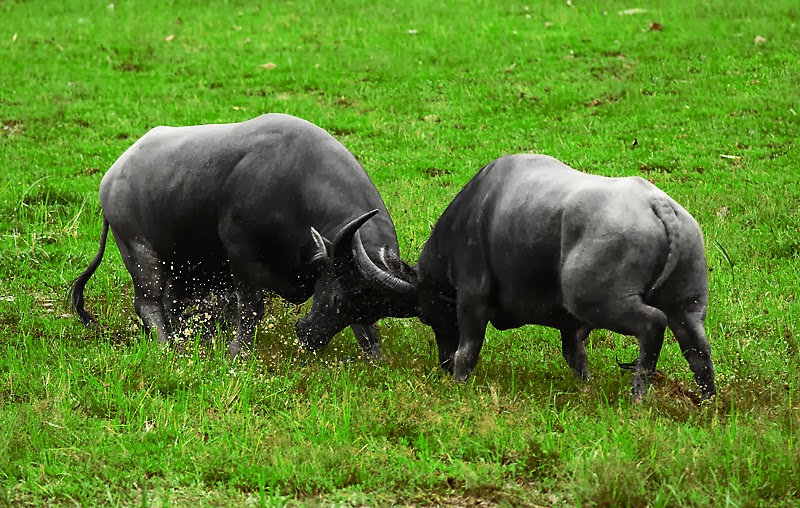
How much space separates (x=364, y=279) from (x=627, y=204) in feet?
6.28

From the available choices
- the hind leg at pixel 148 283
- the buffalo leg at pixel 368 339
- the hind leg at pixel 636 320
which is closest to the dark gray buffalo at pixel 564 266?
the hind leg at pixel 636 320

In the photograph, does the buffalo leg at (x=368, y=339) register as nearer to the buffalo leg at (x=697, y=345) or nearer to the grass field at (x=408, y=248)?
the grass field at (x=408, y=248)

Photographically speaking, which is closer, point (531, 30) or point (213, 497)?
point (213, 497)

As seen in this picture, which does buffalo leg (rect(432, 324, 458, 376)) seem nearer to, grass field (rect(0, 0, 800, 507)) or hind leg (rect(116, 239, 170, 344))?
grass field (rect(0, 0, 800, 507))

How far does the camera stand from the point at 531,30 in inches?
682

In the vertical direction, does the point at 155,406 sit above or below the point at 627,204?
below

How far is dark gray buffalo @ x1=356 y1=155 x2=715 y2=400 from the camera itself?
6012mm

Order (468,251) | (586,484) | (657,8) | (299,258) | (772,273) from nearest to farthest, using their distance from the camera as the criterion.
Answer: (586,484), (468,251), (299,258), (772,273), (657,8)

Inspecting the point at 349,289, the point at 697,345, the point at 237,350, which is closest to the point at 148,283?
the point at 237,350

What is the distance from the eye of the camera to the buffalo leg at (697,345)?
20.2 ft

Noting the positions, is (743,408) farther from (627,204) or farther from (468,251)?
(468,251)

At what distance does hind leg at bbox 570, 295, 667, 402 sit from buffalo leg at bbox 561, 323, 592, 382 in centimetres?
93

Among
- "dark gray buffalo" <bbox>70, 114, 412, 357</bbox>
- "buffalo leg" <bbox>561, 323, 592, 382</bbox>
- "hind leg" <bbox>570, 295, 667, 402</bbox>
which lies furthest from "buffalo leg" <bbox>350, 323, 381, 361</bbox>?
"hind leg" <bbox>570, 295, 667, 402</bbox>

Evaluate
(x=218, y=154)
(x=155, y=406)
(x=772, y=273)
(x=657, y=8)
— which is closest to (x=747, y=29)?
(x=657, y=8)
